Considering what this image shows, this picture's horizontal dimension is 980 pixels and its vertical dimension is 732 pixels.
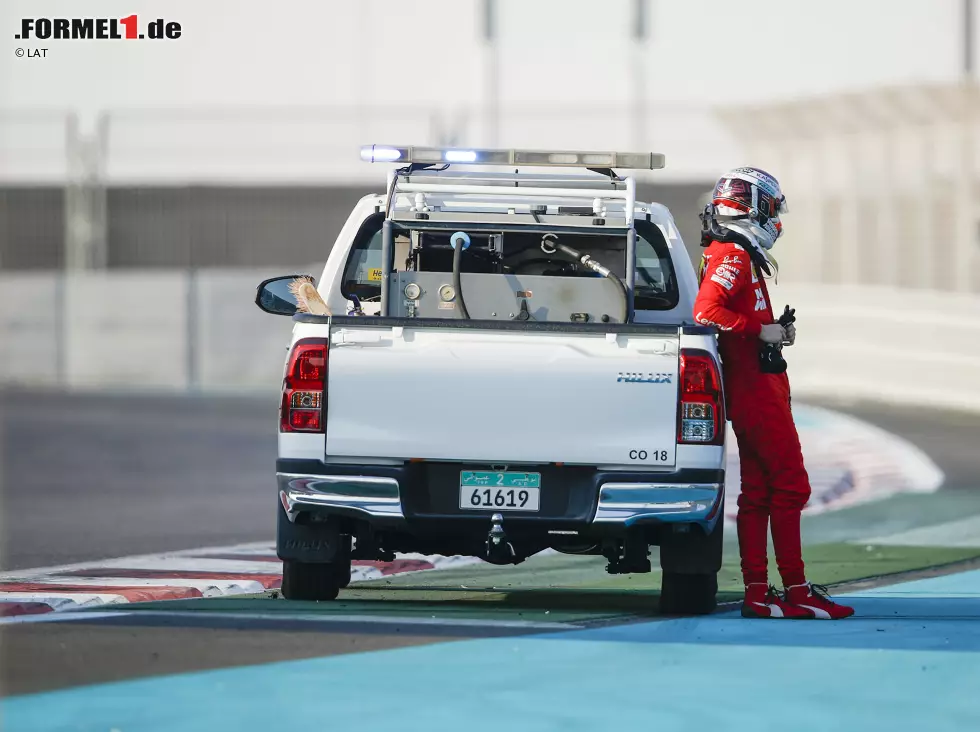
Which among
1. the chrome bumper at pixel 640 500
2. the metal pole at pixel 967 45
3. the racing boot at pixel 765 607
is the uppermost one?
the metal pole at pixel 967 45

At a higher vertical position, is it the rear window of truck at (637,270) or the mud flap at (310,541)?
the rear window of truck at (637,270)

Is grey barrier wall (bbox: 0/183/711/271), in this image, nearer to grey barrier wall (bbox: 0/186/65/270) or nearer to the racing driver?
grey barrier wall (bbox: 0/186/65/270)

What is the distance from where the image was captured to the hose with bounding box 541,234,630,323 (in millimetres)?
10289

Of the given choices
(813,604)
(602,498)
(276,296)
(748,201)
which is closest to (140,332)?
(276,296)

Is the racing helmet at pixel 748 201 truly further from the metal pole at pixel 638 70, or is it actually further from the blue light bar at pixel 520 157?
the metal pole at pixel 638 70

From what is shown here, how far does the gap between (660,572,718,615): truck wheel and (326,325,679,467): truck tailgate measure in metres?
0.75

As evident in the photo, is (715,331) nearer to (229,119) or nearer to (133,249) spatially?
(229,119)

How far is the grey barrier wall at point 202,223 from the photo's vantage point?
40.5 m

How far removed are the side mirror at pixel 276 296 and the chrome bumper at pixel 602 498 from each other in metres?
1.17

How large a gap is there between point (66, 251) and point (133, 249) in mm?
2309

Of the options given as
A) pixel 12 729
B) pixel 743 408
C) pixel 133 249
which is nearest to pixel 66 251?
pixel 133 249

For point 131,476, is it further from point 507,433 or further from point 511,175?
point 507,433

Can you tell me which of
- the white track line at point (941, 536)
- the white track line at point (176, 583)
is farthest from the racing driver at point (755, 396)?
the white track line at point (941, 536)

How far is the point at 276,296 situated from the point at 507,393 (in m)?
1.56
